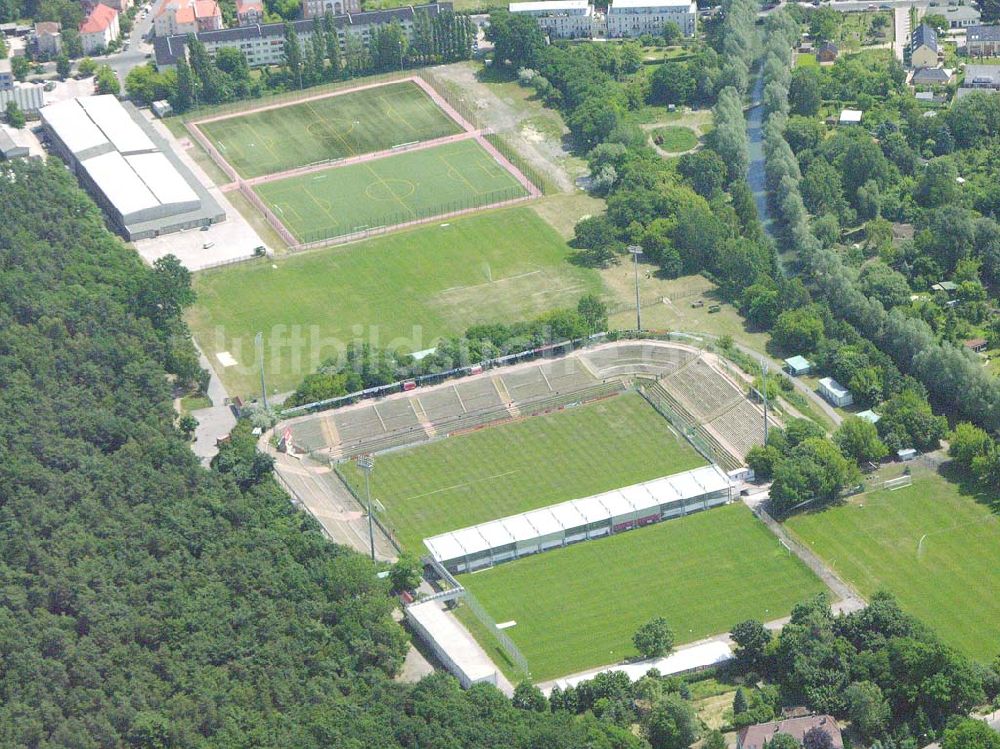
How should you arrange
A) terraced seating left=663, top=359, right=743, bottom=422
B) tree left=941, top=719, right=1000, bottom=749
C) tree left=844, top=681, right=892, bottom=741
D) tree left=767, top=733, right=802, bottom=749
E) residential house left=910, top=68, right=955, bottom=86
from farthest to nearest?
residential house left=910, top=68, right=955, bottom=86 < terraced seating left=663, top=359, right=743, bottom=422 < tree left=844, top=681, right=892, bottom=741 < tree left=767, top=733, right=802, bottom=749 < tree left=941, top=719, right=1000, bottom=749

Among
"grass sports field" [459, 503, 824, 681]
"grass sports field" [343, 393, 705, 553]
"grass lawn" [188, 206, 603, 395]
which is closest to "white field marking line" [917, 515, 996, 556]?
"grass sports field" [459, 503, 824, 681]

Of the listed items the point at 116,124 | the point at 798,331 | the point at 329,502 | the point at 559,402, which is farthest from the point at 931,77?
the point at 329,502

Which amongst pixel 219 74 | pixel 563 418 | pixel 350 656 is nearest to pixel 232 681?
pixel 350 656

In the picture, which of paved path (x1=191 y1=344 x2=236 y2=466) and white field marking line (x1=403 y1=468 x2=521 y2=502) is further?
paved path (x1=191 y1=344 x2=236 y2=466)

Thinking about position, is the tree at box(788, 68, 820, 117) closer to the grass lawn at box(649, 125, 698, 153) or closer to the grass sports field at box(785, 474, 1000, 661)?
the grass lawn at box(649, 125, 698, 153)

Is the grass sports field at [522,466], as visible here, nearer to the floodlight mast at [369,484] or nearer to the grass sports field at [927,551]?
the floodlight mast at [369,484]

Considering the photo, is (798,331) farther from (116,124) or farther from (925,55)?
(116,124)
